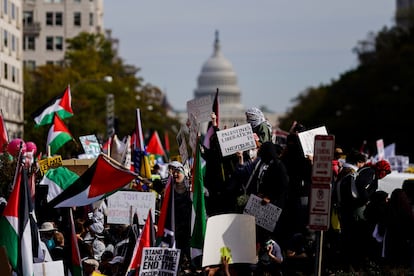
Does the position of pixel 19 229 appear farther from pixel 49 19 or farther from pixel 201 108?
pixel 49 19

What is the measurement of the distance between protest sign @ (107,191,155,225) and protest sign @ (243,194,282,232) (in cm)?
225

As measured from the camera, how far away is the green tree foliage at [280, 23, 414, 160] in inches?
4001

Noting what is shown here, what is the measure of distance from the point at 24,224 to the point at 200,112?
464cm

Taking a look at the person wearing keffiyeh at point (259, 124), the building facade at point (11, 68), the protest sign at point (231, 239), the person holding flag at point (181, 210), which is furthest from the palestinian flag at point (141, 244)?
the building facade at point (11, 68)

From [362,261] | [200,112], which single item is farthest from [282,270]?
[200,112]

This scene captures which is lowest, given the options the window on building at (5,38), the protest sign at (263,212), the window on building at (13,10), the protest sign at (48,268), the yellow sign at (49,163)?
the protest sign at (48,268)

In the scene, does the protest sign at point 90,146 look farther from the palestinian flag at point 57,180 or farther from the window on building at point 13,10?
the window on building at point 13,10

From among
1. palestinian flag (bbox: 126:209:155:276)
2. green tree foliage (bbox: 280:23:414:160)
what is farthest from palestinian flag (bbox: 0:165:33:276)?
green tree foliage (bbox: 280:23:414:160)

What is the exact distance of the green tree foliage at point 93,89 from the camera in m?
87.6

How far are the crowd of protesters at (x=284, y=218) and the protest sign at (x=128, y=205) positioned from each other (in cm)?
17

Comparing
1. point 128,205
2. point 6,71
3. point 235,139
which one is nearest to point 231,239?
point 235,139

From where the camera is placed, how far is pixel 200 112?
21.8 metres

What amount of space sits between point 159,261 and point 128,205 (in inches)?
115

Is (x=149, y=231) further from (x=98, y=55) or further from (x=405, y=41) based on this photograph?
(x=405, y=41)
